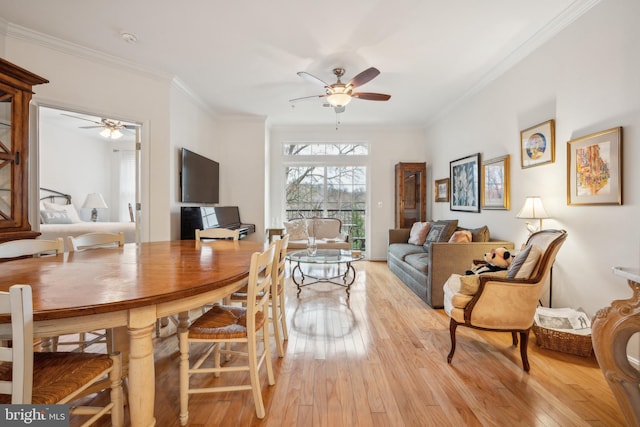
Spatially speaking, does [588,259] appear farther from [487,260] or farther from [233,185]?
[233,185]

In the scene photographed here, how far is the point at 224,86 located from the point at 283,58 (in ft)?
4.01

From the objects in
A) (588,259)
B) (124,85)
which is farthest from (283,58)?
(588,259)

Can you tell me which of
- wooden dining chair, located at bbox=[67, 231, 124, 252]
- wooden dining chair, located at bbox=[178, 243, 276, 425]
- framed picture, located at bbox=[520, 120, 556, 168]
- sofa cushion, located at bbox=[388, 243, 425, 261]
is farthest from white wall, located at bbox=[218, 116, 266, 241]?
framed picture, located at bbox=[520, 120, 556, 168]

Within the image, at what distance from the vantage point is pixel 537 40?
9.24ft

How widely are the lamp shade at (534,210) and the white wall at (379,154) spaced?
11.0ft

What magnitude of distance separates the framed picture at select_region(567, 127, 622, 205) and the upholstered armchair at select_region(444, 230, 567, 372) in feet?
1.65

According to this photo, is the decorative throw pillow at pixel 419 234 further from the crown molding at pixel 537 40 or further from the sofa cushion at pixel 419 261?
the crown molding at pixel 537 40

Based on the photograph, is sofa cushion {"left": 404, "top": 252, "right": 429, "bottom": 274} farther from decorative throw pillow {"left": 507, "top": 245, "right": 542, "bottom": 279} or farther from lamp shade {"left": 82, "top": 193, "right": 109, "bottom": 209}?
lamp shade {"left": 82, "top": 193, "right": 109, "bottom": 209}

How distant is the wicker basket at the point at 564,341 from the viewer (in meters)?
2.17

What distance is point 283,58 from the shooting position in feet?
10.5

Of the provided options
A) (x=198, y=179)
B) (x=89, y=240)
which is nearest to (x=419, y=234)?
(x=198, y=179)

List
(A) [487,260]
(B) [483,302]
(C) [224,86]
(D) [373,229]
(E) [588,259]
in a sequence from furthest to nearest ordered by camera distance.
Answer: (D) [373,229]
(C) [224,86]
(A) [487,260]
(E) [588,259]
(B) [483,302]

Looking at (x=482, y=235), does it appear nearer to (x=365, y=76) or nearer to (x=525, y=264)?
(x=525, y=264)

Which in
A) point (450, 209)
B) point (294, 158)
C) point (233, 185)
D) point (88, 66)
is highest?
point (88, 66)
